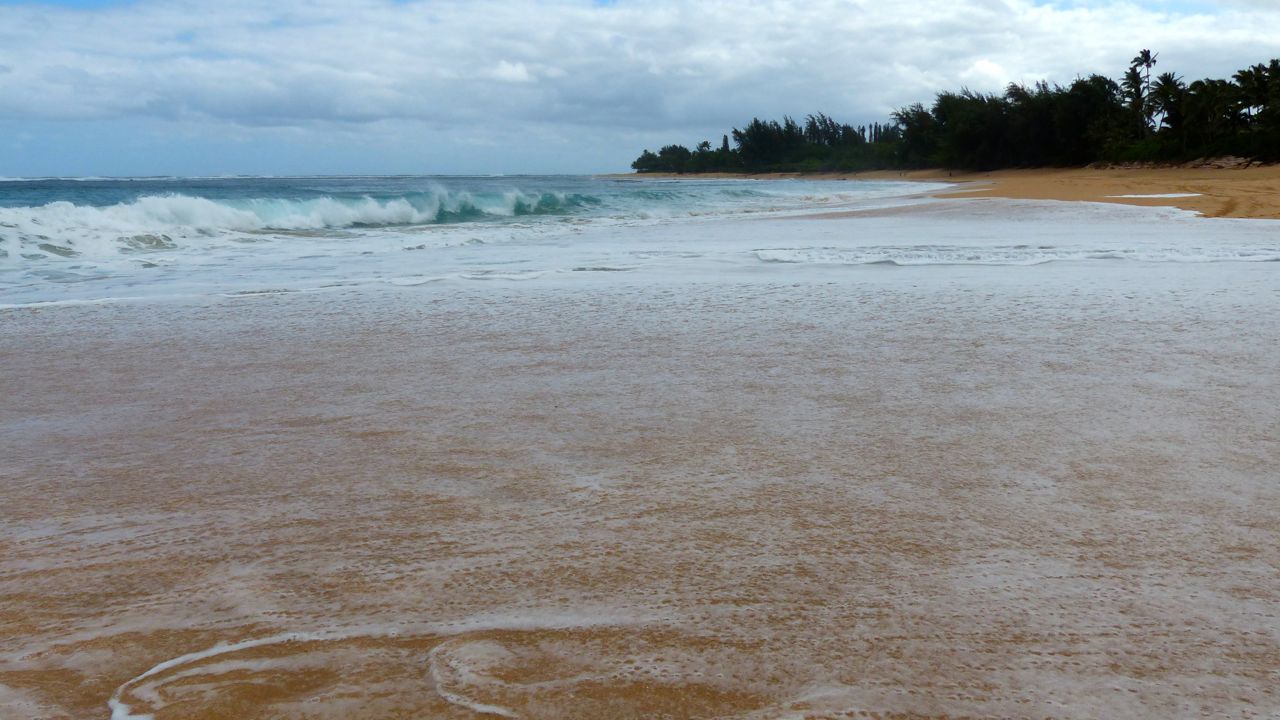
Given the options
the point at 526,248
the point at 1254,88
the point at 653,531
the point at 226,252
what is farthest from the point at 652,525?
the point at 1254,88

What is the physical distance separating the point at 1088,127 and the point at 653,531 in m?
58.3

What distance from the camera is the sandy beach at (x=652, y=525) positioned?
4.32ft

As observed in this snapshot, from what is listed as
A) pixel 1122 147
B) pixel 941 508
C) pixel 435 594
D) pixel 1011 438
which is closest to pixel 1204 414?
pixel 1011 438

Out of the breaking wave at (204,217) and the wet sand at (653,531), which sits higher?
the breaking wave at (204,217)

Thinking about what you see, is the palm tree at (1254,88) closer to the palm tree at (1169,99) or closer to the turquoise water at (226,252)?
the palm tree at (1169,99)

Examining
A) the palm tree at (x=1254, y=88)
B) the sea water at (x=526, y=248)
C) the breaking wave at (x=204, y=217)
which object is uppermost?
the palm tree at (x=1254, y=88)

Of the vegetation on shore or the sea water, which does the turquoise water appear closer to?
the sea water

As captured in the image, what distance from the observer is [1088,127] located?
5247 centimetres

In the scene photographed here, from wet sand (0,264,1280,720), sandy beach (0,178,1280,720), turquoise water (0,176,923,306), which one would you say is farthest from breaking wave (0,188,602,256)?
wet sand (0,264,1280,720)

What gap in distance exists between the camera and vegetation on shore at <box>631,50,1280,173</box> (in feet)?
135

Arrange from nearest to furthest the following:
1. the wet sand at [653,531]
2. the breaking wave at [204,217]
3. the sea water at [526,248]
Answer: the wet sand at [653,531]
the sea water at [526,248]
the breaking wave at [204,217]

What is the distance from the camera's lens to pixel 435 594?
1.59 metres

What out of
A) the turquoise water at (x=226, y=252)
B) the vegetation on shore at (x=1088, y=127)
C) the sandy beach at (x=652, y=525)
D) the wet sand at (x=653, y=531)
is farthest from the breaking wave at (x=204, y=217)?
the vegetation on shore at (x=1088, y=127)

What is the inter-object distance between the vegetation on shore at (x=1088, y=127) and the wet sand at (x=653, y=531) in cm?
4180
